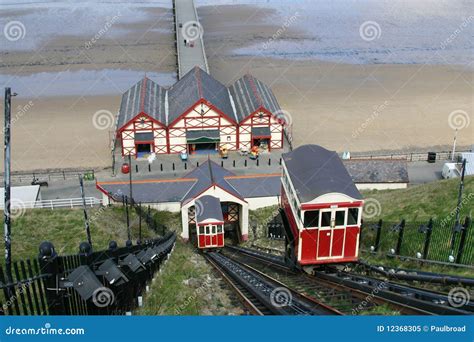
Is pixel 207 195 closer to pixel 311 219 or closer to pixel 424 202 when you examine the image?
pixel 424 202

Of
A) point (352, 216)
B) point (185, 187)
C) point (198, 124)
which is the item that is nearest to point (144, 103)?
point (198, 124)

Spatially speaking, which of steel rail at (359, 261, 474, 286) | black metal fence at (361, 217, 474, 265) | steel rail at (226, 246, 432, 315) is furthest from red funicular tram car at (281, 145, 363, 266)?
black metal fence at (361, 217, 474, 265)

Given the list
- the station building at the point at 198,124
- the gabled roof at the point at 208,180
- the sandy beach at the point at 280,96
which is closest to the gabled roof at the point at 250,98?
the station building at the point at 198,124

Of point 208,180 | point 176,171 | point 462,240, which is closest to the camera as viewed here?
point 462,240

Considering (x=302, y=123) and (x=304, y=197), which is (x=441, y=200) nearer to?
(x=304, y=197)

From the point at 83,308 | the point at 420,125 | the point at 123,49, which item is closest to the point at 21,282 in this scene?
the point at 83,308

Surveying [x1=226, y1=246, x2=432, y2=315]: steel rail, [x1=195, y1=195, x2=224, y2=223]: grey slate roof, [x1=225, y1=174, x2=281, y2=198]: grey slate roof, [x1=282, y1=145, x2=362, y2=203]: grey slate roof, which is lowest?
[x1=226, y1=246, x2=432, y2=315]: steel rail

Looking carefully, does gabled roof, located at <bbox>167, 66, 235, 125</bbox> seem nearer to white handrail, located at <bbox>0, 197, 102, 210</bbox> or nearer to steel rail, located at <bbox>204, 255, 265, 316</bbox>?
white handrail, located at <bbox>0, 197, 102, 210</bbox>
